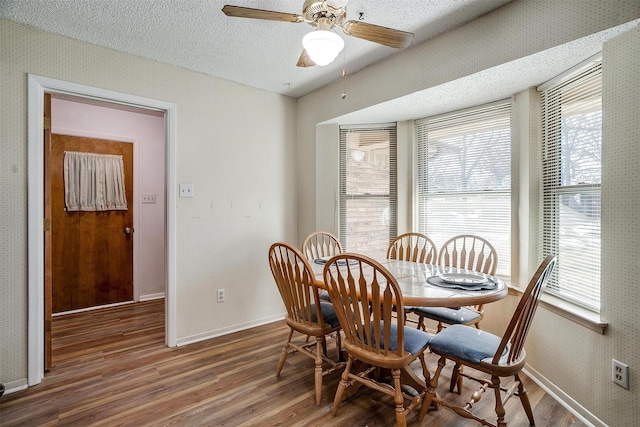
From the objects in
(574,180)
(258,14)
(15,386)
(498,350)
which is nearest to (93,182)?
(15,386)

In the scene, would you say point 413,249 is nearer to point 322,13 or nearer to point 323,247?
point 323,247

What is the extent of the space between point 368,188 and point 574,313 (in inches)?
80.5

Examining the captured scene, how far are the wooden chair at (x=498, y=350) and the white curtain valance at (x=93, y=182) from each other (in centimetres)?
400

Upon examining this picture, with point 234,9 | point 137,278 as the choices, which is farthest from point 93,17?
point 137,278

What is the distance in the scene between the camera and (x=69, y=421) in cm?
179

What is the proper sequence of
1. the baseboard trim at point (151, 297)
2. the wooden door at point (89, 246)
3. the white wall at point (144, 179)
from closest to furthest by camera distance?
the wooden door at point (89, 246) → the white wall at point (144, 179) → the baseboard trim at point (151, 297)

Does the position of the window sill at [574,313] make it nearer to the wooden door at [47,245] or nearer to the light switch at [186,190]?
the light switch at [186,190]

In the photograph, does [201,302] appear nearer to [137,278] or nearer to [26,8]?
[137,278]

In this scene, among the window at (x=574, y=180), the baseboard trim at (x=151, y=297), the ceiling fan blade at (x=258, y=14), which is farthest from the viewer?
the baseboard trim at (x=151, y=297)

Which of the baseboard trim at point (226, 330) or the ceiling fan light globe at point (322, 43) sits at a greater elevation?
the ceiling fan light globe at point (322, 43)

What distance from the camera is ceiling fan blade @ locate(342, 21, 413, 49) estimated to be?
5.23 feet

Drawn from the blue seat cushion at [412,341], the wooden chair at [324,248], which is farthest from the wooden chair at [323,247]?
the blue seat cushion at [412,341]

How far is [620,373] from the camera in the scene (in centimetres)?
160

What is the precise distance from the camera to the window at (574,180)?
Answer: 6.37 feet
